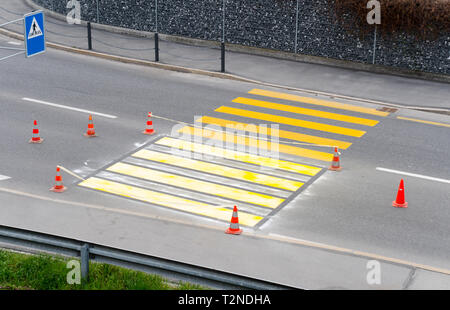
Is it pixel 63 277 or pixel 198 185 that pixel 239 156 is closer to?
pixel 198 185

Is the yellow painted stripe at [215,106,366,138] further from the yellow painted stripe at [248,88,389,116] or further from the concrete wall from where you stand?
the concrete wall

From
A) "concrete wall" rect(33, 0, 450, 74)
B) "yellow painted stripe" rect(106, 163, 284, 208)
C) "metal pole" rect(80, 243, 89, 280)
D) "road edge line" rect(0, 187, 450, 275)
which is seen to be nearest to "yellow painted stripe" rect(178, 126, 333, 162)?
"yellow painted stripe" rect(106, 163, 284, 208)

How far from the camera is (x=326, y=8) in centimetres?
2588

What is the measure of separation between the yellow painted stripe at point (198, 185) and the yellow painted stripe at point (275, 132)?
11.1 feet

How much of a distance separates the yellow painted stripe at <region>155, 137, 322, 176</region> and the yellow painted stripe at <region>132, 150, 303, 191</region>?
56 centimetres

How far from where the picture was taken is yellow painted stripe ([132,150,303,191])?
17438 mm

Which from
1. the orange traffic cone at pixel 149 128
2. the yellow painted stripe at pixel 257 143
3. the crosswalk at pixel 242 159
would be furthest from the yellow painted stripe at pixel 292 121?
the orange traffic cone at pixel 149 128

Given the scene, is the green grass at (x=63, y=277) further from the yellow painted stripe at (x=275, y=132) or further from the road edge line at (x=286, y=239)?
the yellow painted stripe at (x=275, y=132)

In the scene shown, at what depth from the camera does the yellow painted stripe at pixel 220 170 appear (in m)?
17.4

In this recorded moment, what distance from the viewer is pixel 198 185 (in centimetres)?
1734

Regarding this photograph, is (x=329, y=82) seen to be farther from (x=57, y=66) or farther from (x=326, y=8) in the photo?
(x=57, y=66)

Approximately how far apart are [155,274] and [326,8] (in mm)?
16006

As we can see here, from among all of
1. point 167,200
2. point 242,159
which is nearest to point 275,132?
point 242,159

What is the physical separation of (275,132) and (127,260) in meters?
9.36
